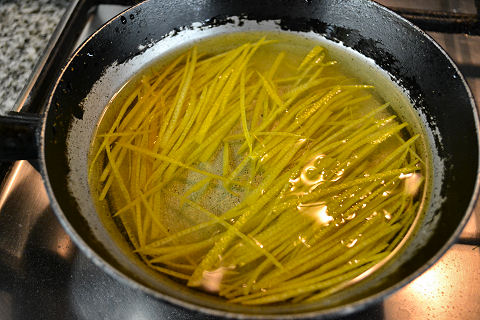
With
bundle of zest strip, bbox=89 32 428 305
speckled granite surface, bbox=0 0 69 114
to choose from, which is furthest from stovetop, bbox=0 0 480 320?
speckled granite surface, bbox=0 0 69 114

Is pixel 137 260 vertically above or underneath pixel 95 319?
above

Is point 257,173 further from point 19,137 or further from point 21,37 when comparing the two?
point 21,37

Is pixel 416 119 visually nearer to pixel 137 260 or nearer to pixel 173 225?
pixel 173 225

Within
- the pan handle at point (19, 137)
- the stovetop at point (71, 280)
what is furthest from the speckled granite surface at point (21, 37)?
the pan handle at point (19, 137)

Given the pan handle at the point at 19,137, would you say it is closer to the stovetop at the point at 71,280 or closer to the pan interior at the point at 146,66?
the pan interior at the point at 146,66

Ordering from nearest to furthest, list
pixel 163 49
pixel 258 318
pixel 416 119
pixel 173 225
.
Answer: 1. pixel 258 318
2. pixel 173 225
3. pixel 416 119
4. pixel 163 49

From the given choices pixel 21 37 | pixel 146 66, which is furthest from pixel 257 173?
pixel 21 37

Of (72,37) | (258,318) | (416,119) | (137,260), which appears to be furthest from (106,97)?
(416,119)
